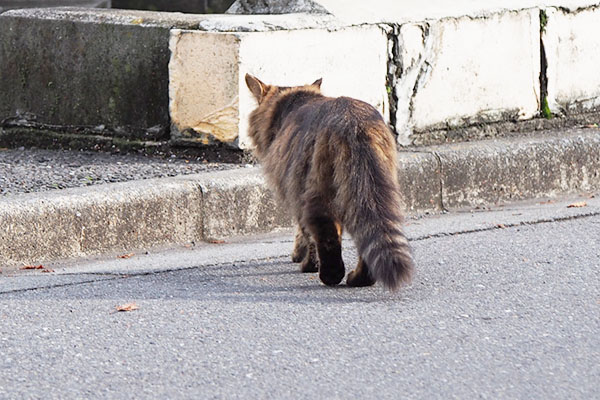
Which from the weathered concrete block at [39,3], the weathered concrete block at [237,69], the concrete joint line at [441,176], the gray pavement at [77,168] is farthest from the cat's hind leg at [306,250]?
the weathered concrete block at [39,3]

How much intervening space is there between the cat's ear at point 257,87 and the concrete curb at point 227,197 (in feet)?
2.01

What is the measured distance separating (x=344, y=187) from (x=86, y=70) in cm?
285

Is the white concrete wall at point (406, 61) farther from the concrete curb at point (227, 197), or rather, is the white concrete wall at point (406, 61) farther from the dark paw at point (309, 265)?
the dark paw at point (309, 265)

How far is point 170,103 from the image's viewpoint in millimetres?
6340

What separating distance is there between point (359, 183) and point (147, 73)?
99.9 inches

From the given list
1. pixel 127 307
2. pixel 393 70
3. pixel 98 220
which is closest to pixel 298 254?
pixel 98 220

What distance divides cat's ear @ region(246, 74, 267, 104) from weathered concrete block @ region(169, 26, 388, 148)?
0.79m

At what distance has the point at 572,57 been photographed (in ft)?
24.5

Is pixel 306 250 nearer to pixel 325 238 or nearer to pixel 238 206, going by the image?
pixel 325 238

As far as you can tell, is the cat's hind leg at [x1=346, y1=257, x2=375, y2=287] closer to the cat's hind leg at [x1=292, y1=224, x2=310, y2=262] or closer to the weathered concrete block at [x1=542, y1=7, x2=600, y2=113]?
the cat's hind leg at [x1=292, y1=224, x2=310, y2=262]

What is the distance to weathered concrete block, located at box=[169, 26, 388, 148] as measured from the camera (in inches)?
241

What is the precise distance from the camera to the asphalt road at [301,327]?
3.30 meters

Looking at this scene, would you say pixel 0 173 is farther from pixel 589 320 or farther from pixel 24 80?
pixel 589 320

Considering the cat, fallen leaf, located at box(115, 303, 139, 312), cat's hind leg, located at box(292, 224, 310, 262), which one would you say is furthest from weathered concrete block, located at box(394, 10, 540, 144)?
fallen leaf, located at box(115, 303, 139, 312)
